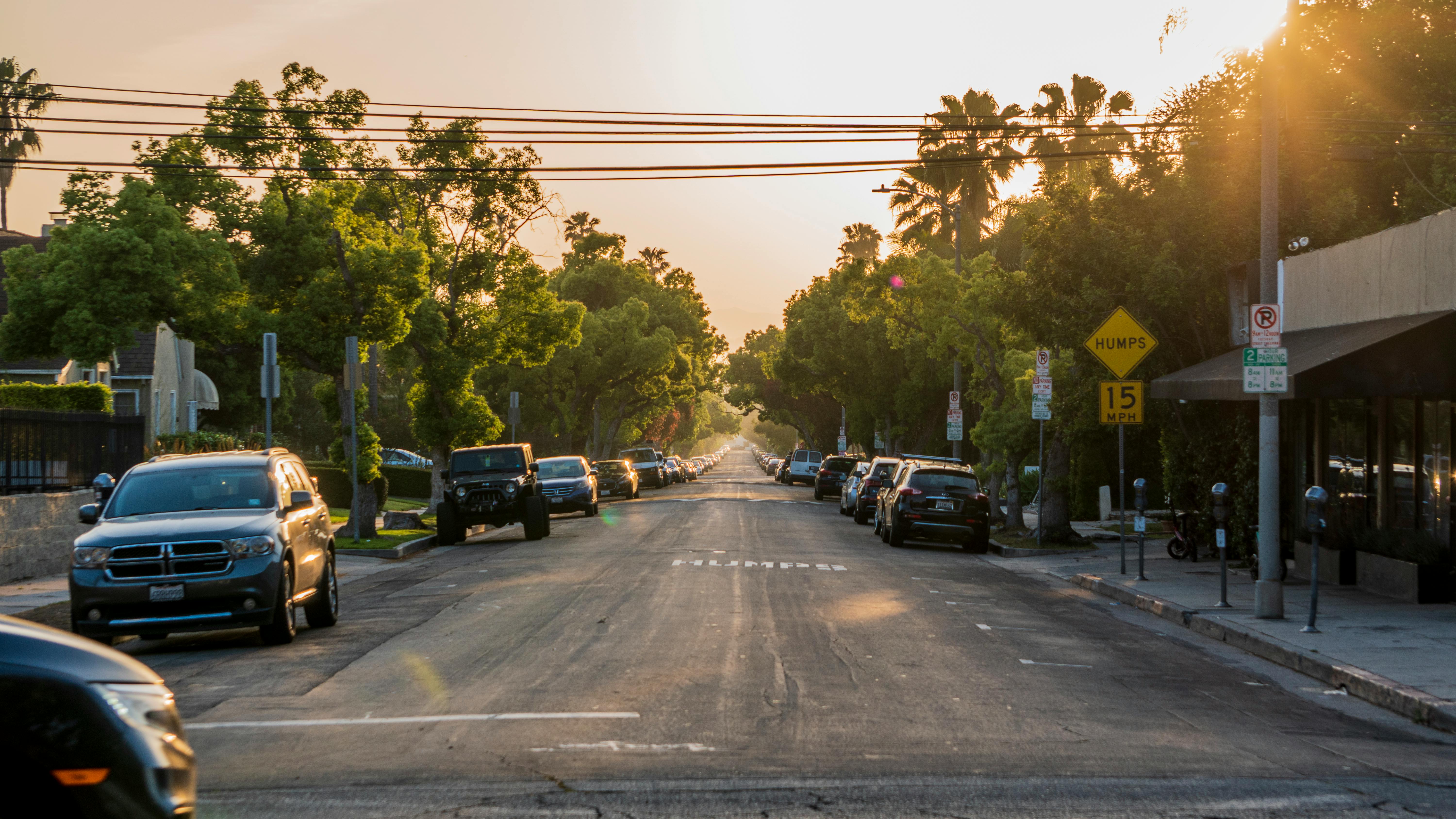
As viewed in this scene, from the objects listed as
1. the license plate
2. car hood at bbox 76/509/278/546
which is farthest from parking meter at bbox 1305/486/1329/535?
the license plate

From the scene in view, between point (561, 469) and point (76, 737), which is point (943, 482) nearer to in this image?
point (561, 469)

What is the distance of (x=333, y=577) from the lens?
1357cm

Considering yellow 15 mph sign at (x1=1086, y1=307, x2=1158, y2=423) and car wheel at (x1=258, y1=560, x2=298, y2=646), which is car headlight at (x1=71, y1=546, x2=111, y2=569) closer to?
car wheel at (x1=258, y1=560, x2=298, y2=646)

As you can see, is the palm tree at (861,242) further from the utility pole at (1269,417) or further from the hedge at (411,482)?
the utility pole at (1269,417)

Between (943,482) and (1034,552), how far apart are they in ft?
7.69

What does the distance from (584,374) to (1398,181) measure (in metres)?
40.9

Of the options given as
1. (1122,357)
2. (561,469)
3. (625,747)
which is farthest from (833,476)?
(625,747)

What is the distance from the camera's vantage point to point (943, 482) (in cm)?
2594

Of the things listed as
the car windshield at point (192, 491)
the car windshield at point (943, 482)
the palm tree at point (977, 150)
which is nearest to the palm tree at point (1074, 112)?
the palm tree at point (977, 150)

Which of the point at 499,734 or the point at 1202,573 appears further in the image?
the point at 1202,573

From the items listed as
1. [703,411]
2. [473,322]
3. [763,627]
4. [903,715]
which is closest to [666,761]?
[903,715]

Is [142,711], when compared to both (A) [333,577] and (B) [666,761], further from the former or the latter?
(A) [333,577]

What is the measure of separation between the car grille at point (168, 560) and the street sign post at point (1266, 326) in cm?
1014

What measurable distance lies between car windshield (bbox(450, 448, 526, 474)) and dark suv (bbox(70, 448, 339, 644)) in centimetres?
1404
